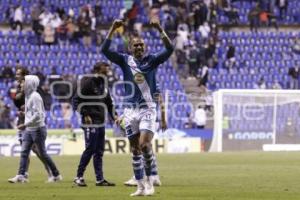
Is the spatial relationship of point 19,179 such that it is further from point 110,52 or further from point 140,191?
point 110,52

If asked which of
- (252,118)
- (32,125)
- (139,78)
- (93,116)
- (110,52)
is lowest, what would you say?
(252,118)

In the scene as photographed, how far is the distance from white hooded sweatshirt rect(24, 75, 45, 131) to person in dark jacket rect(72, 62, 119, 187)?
115 cm

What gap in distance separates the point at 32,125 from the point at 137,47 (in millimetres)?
4008

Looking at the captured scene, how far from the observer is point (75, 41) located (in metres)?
43.2

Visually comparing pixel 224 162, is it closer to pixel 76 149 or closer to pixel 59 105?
pixel 76 149

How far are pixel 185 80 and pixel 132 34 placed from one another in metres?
3.33

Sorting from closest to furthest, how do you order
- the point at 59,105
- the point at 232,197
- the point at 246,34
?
the point at 232,197, the point at 59,105, the point at 246,34

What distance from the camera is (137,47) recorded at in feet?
46.1

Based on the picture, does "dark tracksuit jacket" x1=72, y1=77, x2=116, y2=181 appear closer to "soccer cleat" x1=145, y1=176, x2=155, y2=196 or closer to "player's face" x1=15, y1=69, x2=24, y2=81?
"player's face" x1=15, y1=69, x2=24, y2=81

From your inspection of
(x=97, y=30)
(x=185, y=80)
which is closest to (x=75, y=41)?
(x=97, y=30)

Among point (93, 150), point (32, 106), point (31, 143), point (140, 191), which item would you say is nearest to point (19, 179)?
point (31, 143)

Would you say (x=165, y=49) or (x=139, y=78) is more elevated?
(x=165, y=49)

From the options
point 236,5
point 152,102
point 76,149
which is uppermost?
point 236,5

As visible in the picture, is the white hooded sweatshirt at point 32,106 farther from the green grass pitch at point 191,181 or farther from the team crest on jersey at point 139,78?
the team crest on jersey at point 139,78
